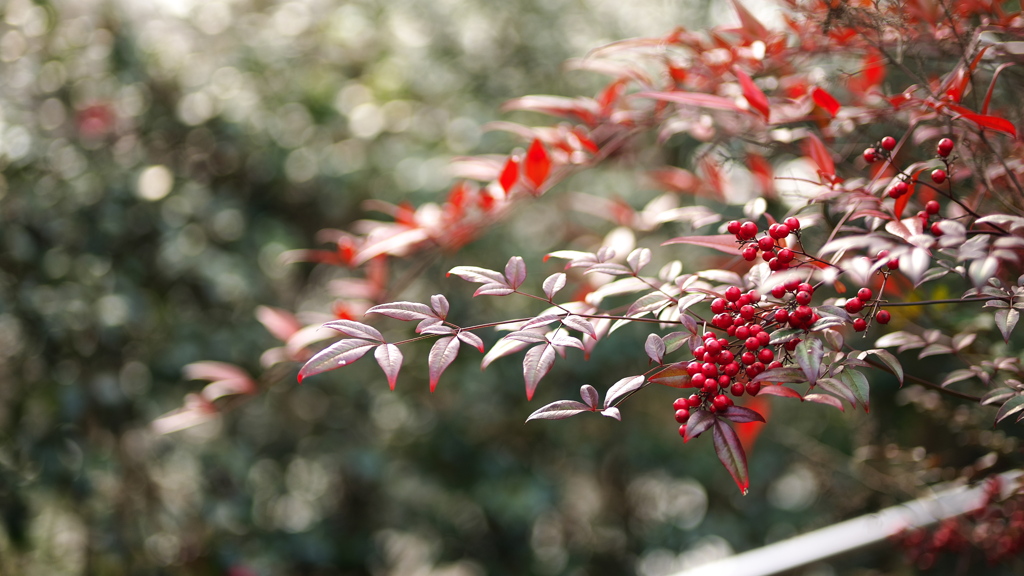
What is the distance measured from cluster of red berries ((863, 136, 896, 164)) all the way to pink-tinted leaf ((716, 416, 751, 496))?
0.24 meters

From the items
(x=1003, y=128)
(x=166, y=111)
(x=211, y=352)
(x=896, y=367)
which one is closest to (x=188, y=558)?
(x=211, y=352)

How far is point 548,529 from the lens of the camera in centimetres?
171

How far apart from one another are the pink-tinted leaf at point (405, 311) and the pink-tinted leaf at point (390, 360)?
0.02 m

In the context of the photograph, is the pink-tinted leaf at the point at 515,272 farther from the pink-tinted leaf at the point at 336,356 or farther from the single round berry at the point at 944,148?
the single round berry at the point at 944,148

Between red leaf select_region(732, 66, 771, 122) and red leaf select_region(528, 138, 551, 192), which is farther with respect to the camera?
red leaf select_region(528, 138, 551, 192)

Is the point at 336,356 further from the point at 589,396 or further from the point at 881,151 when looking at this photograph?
the point at 881,151

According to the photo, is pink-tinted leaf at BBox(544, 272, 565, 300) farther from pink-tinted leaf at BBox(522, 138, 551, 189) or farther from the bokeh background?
the bokeh background

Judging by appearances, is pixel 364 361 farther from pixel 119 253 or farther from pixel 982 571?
pixel 982 571

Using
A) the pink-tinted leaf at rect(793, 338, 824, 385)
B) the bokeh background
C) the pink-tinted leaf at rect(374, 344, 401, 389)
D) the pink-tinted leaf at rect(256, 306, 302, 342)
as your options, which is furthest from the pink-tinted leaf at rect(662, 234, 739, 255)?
the bokeh background

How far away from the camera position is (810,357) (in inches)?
16.1

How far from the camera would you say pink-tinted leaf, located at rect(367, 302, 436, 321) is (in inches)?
18.9

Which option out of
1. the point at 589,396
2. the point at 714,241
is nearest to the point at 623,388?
the point at 589,396

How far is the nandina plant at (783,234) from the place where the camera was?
44 centimetres

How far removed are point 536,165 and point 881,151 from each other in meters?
0.35
